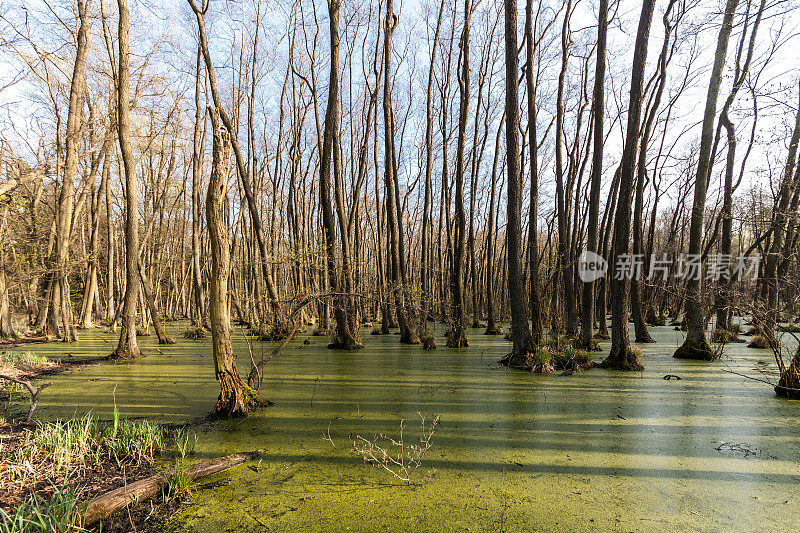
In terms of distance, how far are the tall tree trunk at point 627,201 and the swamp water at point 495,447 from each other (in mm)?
530

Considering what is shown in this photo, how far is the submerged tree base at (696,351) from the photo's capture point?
Answer: 751 centimetres

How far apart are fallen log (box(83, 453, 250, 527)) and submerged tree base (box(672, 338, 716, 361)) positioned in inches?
337

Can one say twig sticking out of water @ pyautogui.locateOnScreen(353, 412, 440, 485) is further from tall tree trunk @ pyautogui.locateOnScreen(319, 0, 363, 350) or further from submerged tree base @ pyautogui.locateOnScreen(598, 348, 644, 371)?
tall tree trunk @ pyautogui.locateOnScreen(319, 0, 363, 350)

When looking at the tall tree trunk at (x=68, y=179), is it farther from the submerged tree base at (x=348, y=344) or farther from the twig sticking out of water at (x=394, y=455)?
the twig sticking out of water at (x=394, y=455)

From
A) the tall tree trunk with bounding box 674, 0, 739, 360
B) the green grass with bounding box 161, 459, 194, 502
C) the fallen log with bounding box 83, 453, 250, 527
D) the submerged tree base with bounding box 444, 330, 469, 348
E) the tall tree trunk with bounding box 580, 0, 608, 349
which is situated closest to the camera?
the fallen log with bounding box 83, 453, 250, 527

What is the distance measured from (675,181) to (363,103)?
14117 millimetres

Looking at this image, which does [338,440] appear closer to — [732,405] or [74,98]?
[732,405]

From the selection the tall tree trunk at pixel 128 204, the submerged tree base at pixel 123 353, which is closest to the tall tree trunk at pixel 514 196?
the tall tree trunk at pixel 128 204

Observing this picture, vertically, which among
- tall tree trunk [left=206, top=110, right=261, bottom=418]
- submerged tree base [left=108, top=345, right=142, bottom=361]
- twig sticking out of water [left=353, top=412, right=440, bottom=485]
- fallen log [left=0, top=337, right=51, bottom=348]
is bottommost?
fallen log [left=0, top=337, right=51, bottom=348]

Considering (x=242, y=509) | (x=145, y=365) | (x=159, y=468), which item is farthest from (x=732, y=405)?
(x=145, y=365)

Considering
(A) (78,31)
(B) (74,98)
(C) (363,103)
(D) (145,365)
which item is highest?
(C) (363,103)

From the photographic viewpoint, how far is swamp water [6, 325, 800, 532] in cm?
222

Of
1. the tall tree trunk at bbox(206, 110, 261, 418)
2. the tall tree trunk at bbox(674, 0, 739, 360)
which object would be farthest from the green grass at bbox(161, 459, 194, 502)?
the tall tree trunk at bbox(674, 0, 739, 360)

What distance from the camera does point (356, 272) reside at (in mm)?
8352
